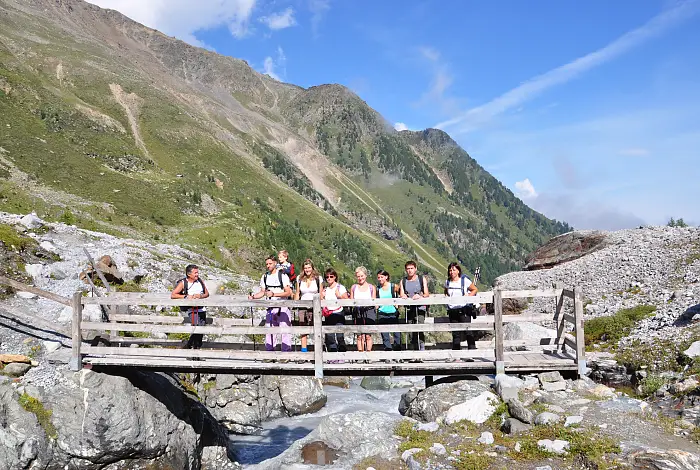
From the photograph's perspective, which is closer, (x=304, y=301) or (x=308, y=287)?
(x=304, y=301)

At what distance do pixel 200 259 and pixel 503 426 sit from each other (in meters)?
42.4

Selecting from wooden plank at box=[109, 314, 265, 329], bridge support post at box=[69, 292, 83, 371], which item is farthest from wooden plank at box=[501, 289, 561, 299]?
bridge support post at box=[69, 292, 83, 371]

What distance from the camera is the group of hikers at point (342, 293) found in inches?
514

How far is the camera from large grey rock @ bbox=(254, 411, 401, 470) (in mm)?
12125

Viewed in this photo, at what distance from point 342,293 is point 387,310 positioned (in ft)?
4.71

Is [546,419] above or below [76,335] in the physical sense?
below

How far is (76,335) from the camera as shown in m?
12.9

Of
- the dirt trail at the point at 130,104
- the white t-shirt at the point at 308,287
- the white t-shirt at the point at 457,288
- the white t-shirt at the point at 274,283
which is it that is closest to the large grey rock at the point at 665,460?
the white t-shirt at the point at 457,288

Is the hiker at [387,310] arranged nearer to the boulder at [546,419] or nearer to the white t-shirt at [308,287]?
the white t-shirt at [308,287]

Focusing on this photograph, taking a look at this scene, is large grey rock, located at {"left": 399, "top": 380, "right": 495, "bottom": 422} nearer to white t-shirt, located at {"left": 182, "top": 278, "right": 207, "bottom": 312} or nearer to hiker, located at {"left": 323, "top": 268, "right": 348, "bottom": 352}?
hiker, located at {"left": 323, "top": 268, "right": 348, "bottom": 352}

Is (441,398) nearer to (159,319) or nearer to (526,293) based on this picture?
(526,293)

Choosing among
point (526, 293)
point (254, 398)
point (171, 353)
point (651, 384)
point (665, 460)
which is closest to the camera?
point (665, 460)

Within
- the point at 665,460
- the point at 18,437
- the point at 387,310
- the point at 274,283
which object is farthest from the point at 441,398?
the point at 18,437

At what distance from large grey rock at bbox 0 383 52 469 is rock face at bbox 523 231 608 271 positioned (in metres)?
44.7
